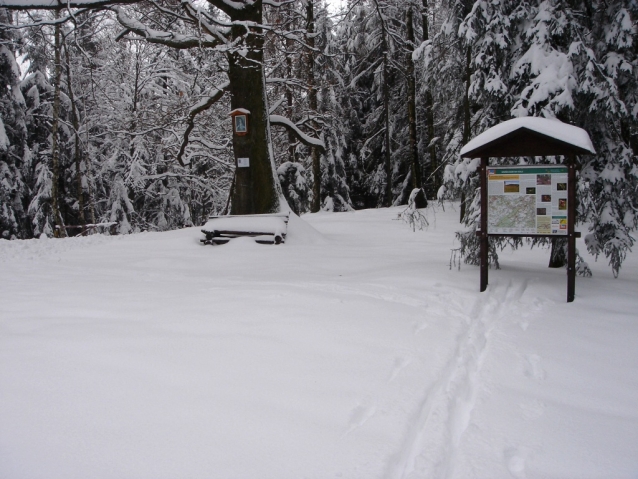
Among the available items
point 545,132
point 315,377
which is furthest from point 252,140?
point 315,377

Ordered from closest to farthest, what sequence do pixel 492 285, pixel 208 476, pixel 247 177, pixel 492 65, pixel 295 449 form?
pixel 208 476, pixel 295 449, pixel 492 285, pixel 492 65, pixel 247 177

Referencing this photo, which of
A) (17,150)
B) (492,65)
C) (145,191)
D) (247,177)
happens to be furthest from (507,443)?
(17,150)

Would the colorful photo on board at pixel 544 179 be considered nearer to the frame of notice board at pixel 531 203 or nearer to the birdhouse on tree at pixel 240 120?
the frame of notice board at pixel 531 203

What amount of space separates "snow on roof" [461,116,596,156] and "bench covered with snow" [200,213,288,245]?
4.59 m

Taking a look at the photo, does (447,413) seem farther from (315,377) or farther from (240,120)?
(240,120)

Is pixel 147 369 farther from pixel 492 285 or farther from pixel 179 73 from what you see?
pixel 179 73

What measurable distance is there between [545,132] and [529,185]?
0.90 metres

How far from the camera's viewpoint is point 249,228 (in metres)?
11.0

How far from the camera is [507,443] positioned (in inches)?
138

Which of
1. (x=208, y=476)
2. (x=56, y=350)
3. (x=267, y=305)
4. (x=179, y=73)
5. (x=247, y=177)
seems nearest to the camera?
(x=208, y=476)

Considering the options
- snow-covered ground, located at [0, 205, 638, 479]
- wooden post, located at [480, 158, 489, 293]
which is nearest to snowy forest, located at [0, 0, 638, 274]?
wooden post, located at [480, 158, 489, 293]

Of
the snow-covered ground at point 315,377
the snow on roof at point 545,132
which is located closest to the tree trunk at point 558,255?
the snow-covered ground at point 315,377

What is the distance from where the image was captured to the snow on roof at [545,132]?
6.93m

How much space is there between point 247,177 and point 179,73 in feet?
44.7
